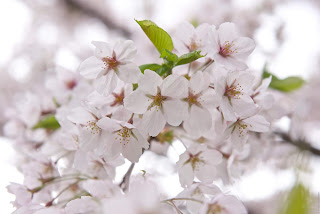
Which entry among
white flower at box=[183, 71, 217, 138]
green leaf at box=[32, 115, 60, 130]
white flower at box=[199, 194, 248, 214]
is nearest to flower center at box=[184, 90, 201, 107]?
white flower at box=[183, 71, 217, 138]

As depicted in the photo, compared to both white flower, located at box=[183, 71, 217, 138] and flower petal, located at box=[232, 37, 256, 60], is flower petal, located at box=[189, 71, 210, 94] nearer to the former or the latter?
white flower, located at box=[183, 71, 217, 138]

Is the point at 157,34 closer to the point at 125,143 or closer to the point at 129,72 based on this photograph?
the point at 129,72

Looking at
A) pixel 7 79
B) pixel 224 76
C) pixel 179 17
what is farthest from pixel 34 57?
pixel 224 76

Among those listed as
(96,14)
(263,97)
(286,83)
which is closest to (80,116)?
(263,97)

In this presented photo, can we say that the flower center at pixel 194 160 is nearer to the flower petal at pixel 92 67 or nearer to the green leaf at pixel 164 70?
the green leaf at pixel 164 70

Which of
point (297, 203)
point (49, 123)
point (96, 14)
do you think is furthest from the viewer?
point (96, 14)
